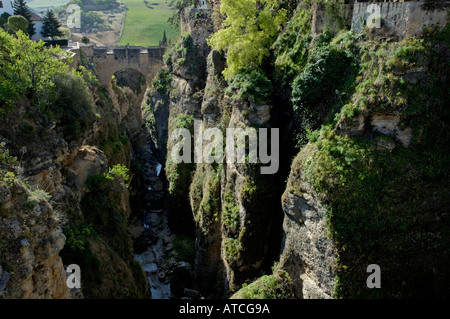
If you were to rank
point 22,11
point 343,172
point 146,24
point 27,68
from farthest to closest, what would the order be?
point 146,24 → point 22,11 → point 27,68 → point 343,172

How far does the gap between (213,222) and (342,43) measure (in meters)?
15.1

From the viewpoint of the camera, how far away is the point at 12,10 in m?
40.7

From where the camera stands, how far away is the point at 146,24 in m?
95.9

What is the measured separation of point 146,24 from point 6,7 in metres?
59.6

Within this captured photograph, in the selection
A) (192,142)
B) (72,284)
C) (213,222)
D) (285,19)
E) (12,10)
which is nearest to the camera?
(72,284)

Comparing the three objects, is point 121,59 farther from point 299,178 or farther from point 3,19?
point 299,178

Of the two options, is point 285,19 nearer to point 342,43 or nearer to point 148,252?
point 342,43

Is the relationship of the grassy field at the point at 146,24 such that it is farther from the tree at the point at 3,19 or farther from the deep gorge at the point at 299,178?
the deep gorge at the point at 299,178

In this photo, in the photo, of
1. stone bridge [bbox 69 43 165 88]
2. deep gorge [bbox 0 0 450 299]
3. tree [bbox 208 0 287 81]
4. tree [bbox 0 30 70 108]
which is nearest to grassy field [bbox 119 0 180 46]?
stone bridge [bbox 69 43 165 88]

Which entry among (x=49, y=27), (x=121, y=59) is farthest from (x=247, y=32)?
(x=49, y=27)

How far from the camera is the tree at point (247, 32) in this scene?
896 inches
